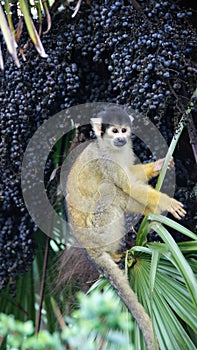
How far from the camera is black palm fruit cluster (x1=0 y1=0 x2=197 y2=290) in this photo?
227 centimetres

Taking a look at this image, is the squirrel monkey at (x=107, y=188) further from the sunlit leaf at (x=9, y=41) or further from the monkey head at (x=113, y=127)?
the sunlit leaf at (x=9, y=41)

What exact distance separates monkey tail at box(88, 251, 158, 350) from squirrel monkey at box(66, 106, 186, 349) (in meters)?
0.01

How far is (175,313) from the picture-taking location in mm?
2029

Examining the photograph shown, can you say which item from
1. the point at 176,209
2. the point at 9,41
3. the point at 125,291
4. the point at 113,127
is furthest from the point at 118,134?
the point at 9,41

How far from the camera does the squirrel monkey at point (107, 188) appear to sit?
2.51m

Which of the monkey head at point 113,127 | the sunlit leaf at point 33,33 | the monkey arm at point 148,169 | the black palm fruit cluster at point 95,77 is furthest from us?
the monkey head at point 113,127

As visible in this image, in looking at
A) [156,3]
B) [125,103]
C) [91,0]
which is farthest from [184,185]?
[91,0]

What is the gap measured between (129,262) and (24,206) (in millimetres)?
772

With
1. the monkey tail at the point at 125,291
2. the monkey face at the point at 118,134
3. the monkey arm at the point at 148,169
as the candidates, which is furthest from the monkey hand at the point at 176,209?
the monkey face at the point at 118,134

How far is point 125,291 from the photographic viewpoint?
209 cm

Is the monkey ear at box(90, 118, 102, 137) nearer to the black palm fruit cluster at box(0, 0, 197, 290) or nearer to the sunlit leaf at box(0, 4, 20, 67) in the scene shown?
the black palm fruit cluster at box(0, 0, 197, 290)

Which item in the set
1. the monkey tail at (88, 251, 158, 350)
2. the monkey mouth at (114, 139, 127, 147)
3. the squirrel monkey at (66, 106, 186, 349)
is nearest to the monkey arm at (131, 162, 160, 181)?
the squirrel monkey at (66, 106, 186, 349)

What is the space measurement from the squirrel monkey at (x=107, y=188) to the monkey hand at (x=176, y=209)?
85 mm

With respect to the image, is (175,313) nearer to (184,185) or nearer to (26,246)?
(184,185)
